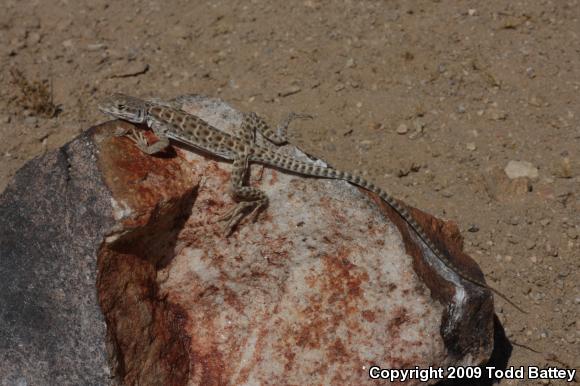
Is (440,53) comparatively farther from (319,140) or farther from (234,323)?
(234,323)

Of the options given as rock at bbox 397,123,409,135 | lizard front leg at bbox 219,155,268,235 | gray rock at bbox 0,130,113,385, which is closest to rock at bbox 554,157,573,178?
rock at bbox 397,123,409,135

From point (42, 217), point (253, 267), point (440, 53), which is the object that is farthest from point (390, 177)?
point (42, 217)

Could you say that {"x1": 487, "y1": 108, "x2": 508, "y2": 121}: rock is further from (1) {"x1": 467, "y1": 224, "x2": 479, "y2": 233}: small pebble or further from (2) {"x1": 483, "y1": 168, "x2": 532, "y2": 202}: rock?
(1) {"x1": 467, "y1": 224, "x2": 479, "y2": 233}: small pebble

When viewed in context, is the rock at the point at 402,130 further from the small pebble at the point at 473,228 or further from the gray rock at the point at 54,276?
the gray rock at the point at 54,276

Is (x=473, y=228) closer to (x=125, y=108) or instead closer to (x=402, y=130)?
(x=402, y=130)

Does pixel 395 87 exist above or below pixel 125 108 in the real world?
below

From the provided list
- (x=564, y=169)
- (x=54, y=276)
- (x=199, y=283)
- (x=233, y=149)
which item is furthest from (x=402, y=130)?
(x=54, y=276)

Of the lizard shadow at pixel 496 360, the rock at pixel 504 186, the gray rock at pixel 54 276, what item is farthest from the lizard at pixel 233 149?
the rock at pixel 504 186
